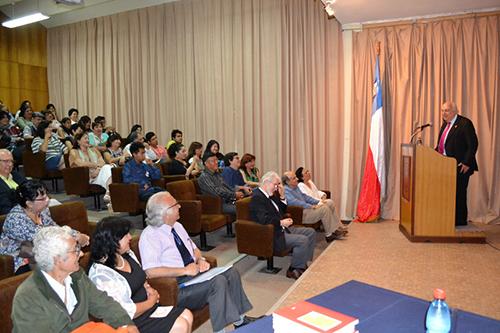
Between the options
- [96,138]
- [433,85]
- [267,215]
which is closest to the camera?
[267,215]

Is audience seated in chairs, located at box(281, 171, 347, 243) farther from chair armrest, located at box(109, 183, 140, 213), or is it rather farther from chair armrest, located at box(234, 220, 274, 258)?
chair armrest, located at box(109, 183, 140, 213)

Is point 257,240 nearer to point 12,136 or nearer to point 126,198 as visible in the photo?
point 126,198

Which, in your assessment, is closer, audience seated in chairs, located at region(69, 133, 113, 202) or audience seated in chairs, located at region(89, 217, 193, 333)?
audience seated in chairs, located at region(89, 217, 193, 333)

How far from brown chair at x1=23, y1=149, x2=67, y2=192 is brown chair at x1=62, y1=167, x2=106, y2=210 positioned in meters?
0.70

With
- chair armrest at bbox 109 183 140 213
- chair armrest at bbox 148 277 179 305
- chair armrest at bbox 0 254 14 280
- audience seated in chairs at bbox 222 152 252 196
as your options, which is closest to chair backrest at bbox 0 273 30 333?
chair armrest at bbox 0 254 14 280

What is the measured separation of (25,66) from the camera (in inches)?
396

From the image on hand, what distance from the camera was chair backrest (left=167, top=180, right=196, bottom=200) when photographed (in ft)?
16.2

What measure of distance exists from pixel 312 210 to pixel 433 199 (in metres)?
1.40

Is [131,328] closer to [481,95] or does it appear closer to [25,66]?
[481,95]

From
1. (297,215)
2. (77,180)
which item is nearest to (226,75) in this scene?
(77,180)

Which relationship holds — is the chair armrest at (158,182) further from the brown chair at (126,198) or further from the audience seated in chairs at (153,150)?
the audience seated in chairs at (153,150)

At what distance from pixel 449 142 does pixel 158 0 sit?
20.5ft

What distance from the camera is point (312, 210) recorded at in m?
5.25

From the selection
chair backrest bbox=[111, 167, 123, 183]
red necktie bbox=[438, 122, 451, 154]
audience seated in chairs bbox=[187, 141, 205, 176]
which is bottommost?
chair backrest bbox=[111, 167, 123, 183]
